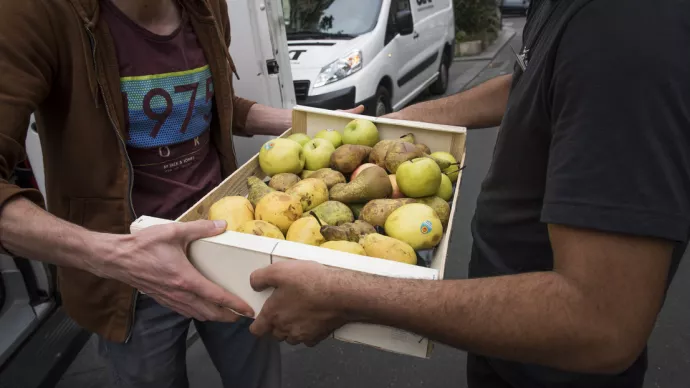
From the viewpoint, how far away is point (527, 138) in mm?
1064

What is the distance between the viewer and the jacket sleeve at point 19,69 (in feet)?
4.07

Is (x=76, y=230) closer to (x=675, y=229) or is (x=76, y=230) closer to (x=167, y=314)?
(x=167, y=314)

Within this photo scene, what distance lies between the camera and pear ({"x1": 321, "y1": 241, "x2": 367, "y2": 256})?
4.39 ft

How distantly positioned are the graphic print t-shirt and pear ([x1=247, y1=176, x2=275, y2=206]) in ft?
0.56

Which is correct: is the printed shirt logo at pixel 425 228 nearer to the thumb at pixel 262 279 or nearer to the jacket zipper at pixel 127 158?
the thumb at pixel 262 279

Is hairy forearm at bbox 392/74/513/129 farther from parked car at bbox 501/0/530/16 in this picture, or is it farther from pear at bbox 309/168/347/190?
parked car at bbox 501/0/530/16

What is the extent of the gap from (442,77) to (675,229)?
29.3 ft

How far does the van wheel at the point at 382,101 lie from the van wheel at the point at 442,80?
10.2ft

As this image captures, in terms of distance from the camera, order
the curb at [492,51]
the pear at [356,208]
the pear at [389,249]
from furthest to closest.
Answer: the curb at [492,51] < the pear at [356,208] < the pear at [389,249]

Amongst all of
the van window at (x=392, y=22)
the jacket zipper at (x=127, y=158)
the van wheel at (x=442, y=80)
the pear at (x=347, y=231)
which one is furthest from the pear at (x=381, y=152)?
the van wheel at (x=442, y=80)

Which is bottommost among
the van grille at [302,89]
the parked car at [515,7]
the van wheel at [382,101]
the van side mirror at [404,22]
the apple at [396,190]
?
the parked car at [515,7]

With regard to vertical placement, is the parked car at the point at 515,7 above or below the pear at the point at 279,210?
below

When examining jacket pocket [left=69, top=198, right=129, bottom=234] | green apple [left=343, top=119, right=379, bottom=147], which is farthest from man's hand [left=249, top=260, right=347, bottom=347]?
green apple [left=343, top=119, right=379, bottom=147]

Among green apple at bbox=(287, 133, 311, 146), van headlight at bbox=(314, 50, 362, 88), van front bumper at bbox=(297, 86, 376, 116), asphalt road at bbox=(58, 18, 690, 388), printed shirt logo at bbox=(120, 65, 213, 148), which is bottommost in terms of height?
asphalt road at bbox=(58, 18, 690, 388)
